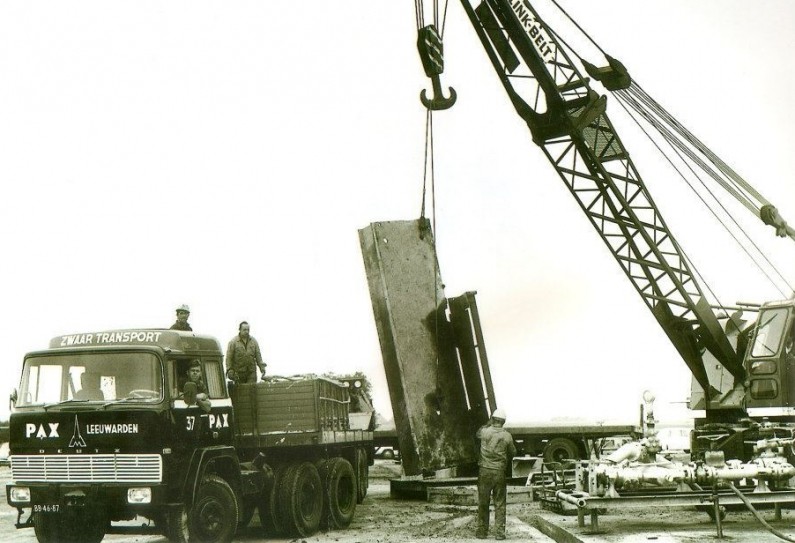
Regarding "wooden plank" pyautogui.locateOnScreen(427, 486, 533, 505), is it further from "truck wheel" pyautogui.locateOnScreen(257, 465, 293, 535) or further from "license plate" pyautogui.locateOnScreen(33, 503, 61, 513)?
"license plate" pyautogui.locateOnScreen(33, 503, 61, 513)

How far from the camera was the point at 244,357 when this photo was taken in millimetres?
12320

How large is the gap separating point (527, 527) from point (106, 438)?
6289mm

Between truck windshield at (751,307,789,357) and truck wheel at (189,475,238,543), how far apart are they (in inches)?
375

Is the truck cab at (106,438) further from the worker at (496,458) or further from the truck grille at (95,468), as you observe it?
the worker at (496,458)

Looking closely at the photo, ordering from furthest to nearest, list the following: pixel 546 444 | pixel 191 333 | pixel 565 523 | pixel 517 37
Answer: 1. pixel 546 444
2. pixel 517 37
3. pixel 565 523
4. pixel 191 333

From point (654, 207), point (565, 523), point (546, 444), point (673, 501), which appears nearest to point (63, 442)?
point (565, 523)

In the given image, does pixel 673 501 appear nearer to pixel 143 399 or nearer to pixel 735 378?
pixel 735 378

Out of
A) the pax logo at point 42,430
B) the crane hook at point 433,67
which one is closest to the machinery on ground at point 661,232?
the crane hook at point 433,67

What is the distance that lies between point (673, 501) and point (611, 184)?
6.46 meters

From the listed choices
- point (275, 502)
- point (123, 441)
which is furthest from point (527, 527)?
point (123, 441)

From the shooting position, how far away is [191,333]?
10.2 metres

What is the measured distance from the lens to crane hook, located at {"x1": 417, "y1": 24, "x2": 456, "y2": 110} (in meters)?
12.7

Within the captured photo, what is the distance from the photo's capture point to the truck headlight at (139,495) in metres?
9.12

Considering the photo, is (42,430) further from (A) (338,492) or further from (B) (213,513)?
(A) (338,492)
